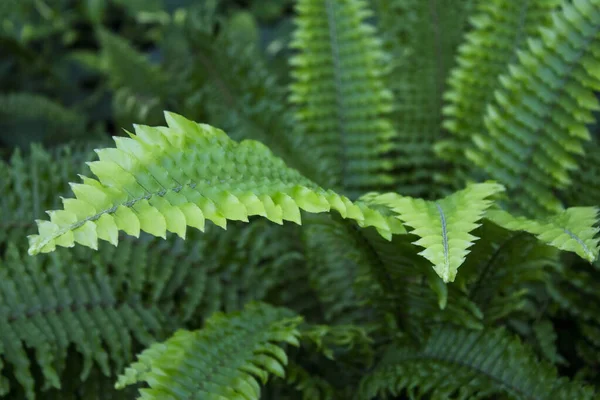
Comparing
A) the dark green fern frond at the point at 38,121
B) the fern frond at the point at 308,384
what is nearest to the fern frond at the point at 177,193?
the fern frond at the point at 308,384

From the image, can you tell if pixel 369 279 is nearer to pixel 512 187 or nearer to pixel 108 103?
pixel 512 187

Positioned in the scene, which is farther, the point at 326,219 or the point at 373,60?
the point at 373,60

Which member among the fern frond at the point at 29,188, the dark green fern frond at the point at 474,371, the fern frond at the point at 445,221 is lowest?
the dark green fern frond at the point at 474,371

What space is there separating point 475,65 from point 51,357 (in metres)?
1.15

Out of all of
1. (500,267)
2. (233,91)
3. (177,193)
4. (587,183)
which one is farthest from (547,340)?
(233,91)

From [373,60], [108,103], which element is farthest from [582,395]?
[108,103]

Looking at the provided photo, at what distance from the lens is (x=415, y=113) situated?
1.69 meters

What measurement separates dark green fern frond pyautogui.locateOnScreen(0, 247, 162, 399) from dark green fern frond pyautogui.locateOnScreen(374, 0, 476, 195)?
2.56 feet

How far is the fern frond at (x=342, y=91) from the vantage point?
1.54 meters

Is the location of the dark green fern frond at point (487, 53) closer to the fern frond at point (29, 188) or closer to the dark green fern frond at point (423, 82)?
the dark green fern frond at point (423, 82)

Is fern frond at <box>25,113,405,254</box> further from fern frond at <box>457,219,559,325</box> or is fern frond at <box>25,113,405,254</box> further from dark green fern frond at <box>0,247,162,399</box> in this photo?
dark green fern frond at <box>0,247,162,399</box>

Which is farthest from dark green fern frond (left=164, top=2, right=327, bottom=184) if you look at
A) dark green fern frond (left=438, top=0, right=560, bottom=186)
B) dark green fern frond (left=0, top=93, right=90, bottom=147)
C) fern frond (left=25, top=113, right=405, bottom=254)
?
fern frond (left=25, top=113, right=405, bottom=254)

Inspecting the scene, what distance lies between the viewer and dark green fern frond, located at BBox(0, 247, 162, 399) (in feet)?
3.98

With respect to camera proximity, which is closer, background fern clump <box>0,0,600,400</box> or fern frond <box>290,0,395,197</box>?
background fern clump <box>0,0,600,400</box>
